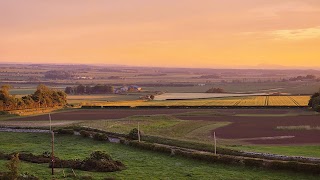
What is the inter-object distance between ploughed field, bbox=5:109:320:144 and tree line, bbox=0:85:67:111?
27.1ft

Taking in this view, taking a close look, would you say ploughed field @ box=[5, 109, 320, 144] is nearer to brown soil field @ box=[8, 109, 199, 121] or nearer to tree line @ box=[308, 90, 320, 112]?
brown soil field @ box=[8, 109, 199, 121]

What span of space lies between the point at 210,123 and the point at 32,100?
37765 millimetres

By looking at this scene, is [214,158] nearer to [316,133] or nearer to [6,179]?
[6,179]

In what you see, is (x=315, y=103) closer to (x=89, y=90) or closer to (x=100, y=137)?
(x=100, y=137)

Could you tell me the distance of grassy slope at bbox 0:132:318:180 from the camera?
24516mm

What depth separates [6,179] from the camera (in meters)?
19.3

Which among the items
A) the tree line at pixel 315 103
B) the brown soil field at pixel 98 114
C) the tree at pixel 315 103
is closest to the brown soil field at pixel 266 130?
the tree line at pixel 315 103

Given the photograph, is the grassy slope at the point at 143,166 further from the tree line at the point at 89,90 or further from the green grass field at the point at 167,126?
the tree line at the point at 89,90

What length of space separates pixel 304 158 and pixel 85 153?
1692 centimetres

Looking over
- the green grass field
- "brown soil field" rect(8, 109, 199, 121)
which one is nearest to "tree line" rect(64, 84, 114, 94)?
"brown soil field" rect(8, 109, 199, 121)

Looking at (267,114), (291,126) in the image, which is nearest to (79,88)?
(267,114)

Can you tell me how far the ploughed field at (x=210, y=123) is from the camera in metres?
42.5

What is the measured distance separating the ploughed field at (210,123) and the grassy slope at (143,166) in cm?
948

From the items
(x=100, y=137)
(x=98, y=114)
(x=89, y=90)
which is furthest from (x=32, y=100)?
(x=89, y=90)
